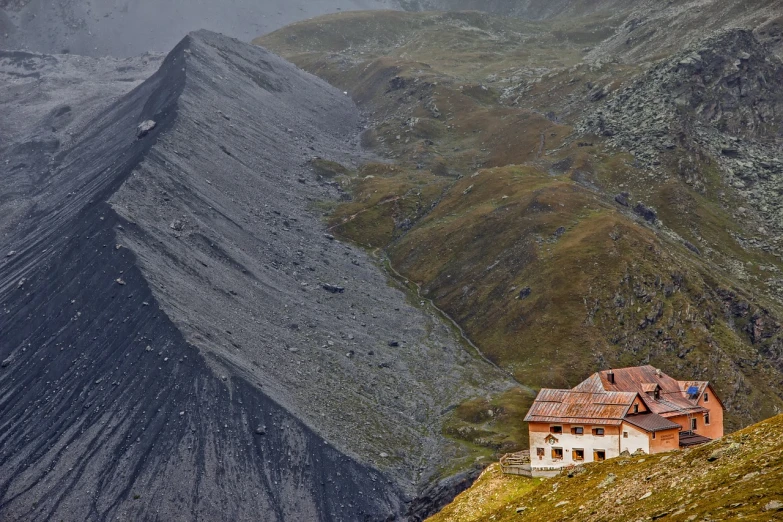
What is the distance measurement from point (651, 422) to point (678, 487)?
87.8 feet

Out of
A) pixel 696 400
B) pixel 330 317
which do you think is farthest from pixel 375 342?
pixel 696 400

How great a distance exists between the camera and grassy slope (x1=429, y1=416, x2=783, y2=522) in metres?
35.9

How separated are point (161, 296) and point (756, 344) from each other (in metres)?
85.1

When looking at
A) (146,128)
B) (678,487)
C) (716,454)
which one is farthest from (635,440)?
(146,128)

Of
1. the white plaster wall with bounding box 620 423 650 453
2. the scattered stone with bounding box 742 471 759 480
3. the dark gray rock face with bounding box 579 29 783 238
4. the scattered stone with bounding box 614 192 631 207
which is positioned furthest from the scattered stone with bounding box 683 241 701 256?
the scattered stone with bounding box 742 471 759 480

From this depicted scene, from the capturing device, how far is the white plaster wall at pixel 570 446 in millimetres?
68875

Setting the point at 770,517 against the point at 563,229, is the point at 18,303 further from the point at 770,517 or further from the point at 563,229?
the point at 770,517

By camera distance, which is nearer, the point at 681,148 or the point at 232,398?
the point at 232,398

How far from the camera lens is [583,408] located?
71.6 metres

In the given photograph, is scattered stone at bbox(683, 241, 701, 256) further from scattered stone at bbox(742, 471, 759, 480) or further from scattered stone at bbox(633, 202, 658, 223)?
scattered stone at bbox(742, 471, 759, 480)

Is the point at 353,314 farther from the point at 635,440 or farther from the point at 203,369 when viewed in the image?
the point at 635,440

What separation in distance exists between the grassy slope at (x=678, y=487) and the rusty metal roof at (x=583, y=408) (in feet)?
42.6

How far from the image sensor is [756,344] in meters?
143

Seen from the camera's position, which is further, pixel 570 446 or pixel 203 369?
pixel 203 369
